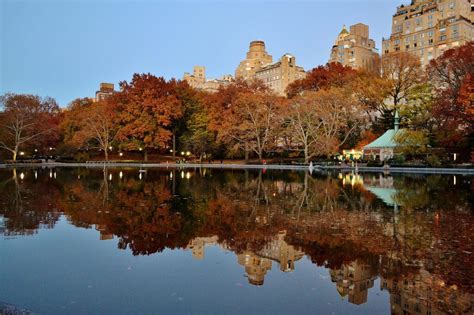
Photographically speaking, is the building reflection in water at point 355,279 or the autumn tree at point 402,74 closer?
the building reflection in water at point 355,279

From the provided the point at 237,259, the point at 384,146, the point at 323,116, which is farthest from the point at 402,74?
the point at 237,259

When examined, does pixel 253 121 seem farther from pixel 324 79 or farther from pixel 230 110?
pixel 324 79

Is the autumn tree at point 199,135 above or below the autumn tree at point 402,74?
below

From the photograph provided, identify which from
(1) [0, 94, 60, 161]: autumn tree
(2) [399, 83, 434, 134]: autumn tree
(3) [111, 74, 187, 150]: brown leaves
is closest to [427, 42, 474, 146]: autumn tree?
(2) [399, 83, 434, 134]: autumn tree

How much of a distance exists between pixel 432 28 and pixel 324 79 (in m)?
51.7

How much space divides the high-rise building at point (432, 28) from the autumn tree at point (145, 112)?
220 feet

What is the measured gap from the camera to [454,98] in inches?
1604

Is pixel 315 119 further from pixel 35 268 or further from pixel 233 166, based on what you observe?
pixel 35 268

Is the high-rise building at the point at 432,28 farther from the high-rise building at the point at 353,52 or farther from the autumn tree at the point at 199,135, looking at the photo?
the autumn tree at the point at 199,135

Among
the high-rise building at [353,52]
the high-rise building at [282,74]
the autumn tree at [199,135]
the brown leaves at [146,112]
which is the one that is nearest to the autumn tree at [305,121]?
the autumn tree at [199,135]

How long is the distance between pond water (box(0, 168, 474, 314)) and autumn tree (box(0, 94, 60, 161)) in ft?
169

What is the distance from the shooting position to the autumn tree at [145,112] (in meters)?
59.7

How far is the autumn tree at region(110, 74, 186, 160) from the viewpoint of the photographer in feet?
196

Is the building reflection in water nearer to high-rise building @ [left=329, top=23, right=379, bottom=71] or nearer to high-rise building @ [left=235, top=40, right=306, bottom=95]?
high-rise building @ [left=235, top=40, right=306, bottom=95]
